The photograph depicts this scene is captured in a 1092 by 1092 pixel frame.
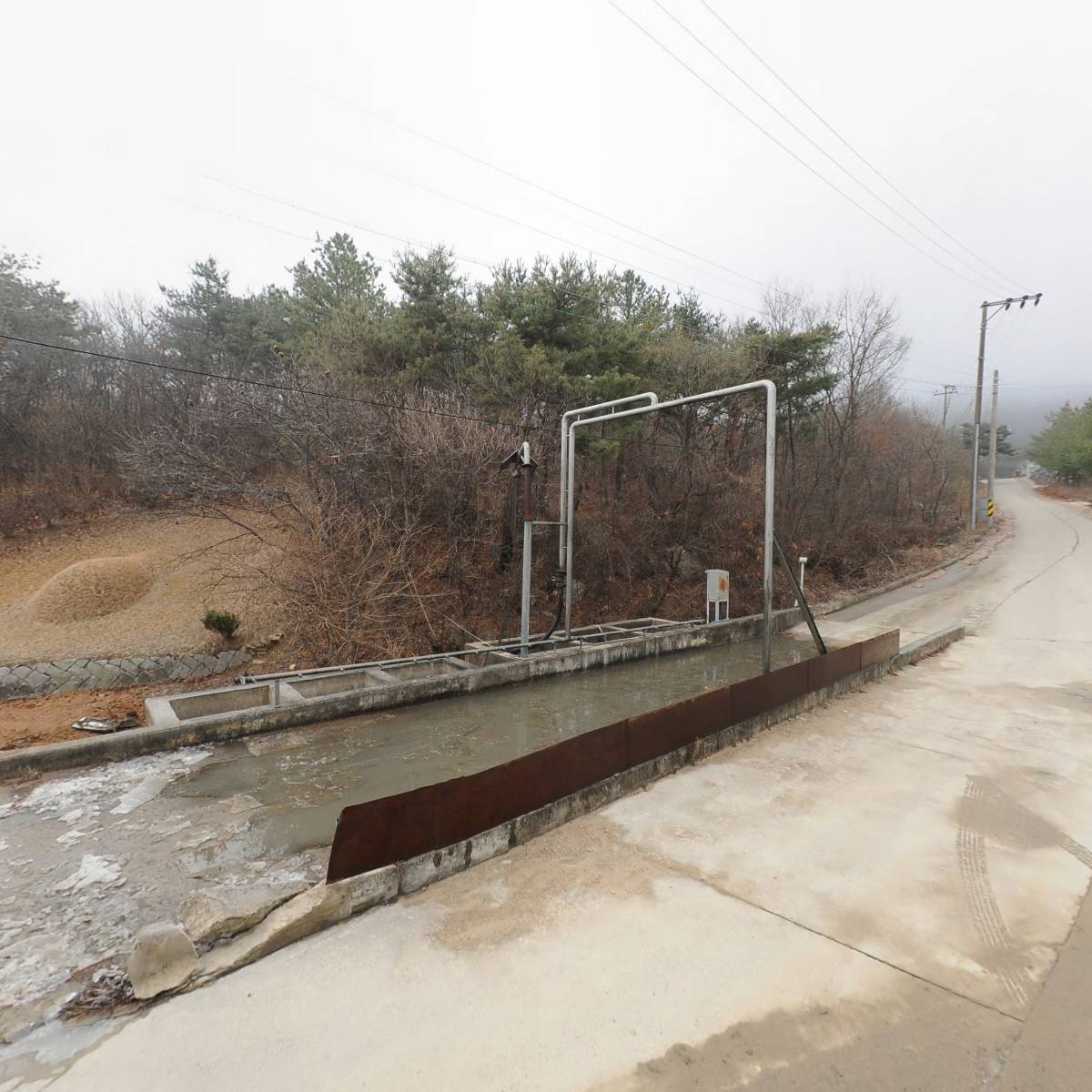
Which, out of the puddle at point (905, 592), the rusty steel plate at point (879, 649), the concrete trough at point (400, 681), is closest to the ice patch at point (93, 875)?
the concrete trough at point (400, 681)

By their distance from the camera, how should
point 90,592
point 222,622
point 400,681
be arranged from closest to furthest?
point 400,681, point 222,622, point 90,592

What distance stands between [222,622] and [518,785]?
793cm

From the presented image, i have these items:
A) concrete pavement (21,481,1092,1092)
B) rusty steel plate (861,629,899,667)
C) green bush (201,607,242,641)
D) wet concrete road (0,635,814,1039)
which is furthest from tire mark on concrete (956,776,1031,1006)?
green bush (201,607,242,641)

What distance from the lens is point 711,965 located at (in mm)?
2398

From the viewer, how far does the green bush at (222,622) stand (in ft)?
31.1

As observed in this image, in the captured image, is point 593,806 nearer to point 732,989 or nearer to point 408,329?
point 732,989

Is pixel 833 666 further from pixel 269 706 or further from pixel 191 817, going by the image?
pixel 191 817

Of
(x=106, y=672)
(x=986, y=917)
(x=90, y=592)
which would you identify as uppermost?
(x=90, y=592)

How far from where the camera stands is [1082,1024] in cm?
211

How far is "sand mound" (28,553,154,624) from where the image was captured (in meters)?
10.3

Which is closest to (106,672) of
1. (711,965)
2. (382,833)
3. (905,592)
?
(382,833)

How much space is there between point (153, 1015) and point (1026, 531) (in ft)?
107

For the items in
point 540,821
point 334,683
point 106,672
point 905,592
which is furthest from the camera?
point 905,592

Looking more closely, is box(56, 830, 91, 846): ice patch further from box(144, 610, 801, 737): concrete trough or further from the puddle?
the puddle
